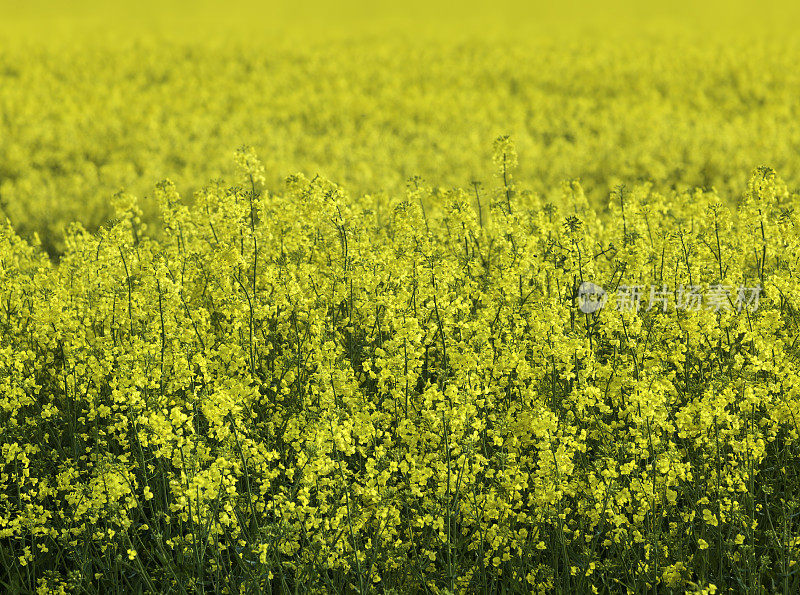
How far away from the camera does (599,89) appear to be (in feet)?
70.4

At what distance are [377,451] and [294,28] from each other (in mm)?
30104

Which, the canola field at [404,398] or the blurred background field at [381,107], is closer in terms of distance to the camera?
the canola field at [404,398]

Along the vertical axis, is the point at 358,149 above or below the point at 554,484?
above

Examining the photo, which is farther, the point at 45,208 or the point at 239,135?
the point at 239,135

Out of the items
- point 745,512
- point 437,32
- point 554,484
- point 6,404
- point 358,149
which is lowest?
point 745,512

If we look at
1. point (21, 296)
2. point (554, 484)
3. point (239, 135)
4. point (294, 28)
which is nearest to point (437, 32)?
point (294, 28)

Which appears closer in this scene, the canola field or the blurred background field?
the canola field

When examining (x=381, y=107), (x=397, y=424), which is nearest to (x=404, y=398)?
(x=397, y=424)

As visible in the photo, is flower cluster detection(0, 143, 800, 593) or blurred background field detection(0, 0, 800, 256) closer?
flower cluster detection(0, 143, 800, 593)

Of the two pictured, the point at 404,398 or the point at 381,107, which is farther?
the point at 381,107

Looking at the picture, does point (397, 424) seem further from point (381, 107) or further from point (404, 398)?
point (381, 107)

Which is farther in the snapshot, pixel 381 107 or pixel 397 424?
pixel 381 107

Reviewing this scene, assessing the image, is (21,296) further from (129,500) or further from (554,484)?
(554,484)

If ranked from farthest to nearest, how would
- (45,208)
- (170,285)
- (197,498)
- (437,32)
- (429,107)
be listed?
(437,32) < (429,107) < (45,208) < (170,285) < (197,498)
